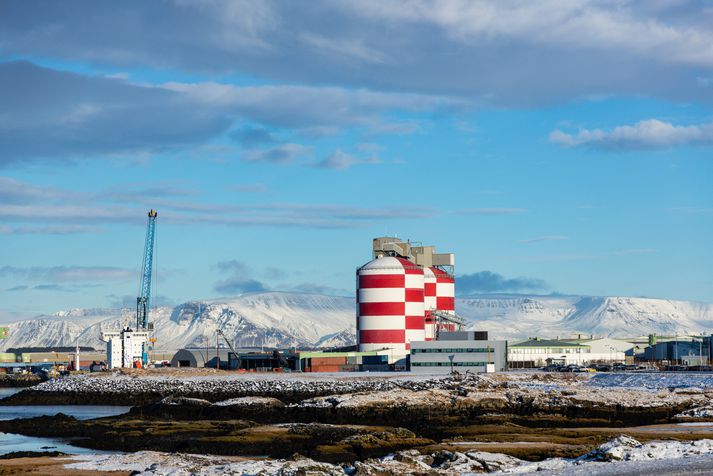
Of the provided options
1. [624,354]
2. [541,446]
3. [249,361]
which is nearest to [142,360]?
[249,361]

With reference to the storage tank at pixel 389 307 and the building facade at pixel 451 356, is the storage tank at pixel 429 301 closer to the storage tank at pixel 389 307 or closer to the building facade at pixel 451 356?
the storage tank at pixel 389 307

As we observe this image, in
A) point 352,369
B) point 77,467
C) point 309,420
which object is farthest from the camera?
point 352,369

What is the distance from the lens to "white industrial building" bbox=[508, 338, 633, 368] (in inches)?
6249

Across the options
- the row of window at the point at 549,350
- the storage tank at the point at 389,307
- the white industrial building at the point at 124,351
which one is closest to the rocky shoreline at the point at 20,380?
the white industrial building at the point at 124,351

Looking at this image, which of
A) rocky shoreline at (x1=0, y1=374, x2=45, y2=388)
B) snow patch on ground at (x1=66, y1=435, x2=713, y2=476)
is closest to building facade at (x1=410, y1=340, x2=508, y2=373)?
rocky shoreline at (x1=0, y1=374, x2=45, y2=388)

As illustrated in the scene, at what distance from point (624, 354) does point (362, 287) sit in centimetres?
6520

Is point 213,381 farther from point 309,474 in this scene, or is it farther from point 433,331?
point 309,474

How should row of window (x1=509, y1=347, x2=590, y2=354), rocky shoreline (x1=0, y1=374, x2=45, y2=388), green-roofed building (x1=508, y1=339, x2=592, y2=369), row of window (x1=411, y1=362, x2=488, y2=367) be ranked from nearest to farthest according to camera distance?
row of window (x1=411, y1=362, x2=488, y2=367) → rocky shoreline (x1=0, y1=374, x2=45, y2=388) → green-roofed building (x1=508, y1=339, x2=592, y2=369) → row of window (x1=509, y1=347, x2=590, y2=354)

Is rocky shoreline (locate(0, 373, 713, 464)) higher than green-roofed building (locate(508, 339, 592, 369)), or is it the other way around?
green-roofed building (locate(508, 339, 592, 369))

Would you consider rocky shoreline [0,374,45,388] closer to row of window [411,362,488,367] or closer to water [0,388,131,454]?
water [0,388,131,454]

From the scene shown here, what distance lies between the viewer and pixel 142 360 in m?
151

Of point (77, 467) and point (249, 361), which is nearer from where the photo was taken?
point (77, 467)

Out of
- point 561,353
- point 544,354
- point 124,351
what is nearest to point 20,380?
point 124,351

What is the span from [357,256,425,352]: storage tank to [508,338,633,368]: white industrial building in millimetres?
21900
